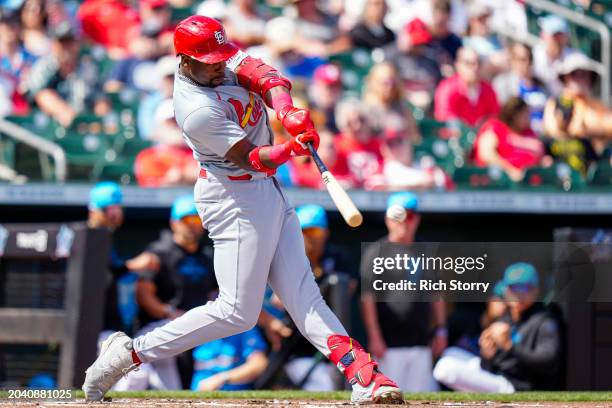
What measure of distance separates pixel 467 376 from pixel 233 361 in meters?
1.43

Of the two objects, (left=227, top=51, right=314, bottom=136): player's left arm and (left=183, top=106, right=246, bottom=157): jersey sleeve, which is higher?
(left=227, top=51, right=314, bottom=136): player's left arm

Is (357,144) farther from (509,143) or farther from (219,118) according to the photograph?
(219,118)

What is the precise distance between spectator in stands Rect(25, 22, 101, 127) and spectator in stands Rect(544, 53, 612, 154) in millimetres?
3790

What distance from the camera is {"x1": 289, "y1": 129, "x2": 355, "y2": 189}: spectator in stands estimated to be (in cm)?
839

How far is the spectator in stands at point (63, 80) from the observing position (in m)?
9.08

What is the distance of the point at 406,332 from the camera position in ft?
24.0

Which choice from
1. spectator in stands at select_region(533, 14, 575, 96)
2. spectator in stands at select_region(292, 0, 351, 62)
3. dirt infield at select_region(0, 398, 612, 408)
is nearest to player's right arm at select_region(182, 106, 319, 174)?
dirt infield at select_region(0, 398, 612, 408)

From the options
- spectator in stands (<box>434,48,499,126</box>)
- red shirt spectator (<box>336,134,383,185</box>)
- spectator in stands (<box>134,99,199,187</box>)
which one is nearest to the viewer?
spectator in stands (<box>134,99,199,187</box>)

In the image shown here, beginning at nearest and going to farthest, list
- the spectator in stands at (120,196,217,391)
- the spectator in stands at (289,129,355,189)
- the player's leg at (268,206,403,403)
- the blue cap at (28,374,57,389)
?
the player's leg at (268,206,403,403)
the blue cap at (28,374,57,389)
the spectator in stands at (120,196,217,391)
the spectator in stands at (289,129,355,189)

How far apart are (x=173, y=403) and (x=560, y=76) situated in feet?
19.9

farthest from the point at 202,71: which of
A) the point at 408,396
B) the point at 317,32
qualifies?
the point at 317,32

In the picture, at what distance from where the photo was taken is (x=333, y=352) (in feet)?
15.4

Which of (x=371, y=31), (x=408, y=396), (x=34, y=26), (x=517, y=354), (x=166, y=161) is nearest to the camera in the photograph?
(x=408, y=396)

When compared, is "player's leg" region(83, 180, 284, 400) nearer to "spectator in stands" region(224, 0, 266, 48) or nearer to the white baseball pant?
the white baseball pant
